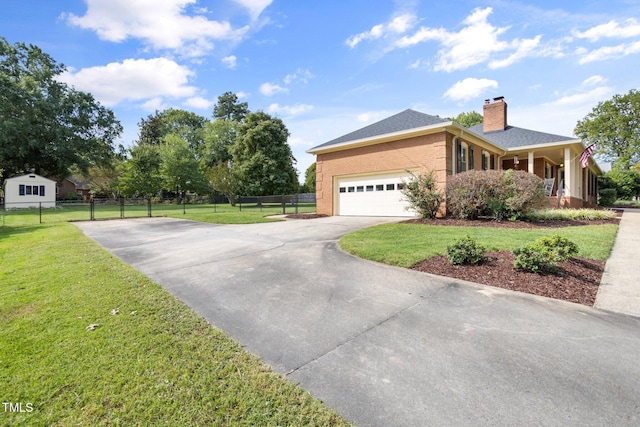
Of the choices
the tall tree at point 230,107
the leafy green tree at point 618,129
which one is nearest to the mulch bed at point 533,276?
the leafy green tree at point 618,129

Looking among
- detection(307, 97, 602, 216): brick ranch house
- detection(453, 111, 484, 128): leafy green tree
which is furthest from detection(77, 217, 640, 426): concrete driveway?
detection(453, 111, 484, 128): leafy green tree

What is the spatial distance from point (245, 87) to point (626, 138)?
48.5 m

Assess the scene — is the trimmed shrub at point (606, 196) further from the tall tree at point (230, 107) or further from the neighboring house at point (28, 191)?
the neighboring house at point (28, 191)

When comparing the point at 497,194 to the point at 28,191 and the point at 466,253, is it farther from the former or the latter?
the point at 28,191

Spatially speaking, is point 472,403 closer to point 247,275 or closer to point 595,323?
point 595,323

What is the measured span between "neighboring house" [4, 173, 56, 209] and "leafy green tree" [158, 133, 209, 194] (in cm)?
1062

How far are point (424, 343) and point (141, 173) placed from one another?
40.4 meters

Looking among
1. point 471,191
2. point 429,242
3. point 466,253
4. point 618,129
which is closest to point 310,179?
point 471,191

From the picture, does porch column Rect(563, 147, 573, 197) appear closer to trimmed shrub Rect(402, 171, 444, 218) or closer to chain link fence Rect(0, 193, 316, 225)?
trimmed shrub Rect(402, 171, 444, 218)

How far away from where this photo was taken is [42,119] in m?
28.3

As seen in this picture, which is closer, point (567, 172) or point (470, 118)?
point (567, 172)

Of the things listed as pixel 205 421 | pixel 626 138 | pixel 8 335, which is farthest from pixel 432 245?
pixel 626 138

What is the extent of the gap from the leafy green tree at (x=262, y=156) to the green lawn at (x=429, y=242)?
76.7 ft

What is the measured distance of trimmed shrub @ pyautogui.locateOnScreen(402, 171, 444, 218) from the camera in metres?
11.2
